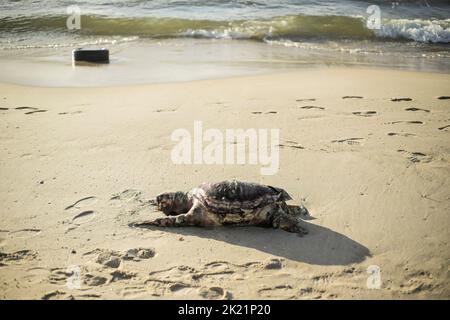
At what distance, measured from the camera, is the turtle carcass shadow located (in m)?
3.31

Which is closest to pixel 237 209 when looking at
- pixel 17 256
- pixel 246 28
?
pixel 17 256

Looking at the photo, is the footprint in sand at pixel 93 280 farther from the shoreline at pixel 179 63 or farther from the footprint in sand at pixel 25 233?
the shoreline at pixel 179 63

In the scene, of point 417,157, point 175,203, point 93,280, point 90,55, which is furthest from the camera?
point 90,55

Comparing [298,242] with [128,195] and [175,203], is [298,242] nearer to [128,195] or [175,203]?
[175,203]

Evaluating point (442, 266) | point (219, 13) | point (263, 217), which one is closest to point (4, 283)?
point (263, 217)

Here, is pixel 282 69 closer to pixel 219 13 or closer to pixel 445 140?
pixel 445 140

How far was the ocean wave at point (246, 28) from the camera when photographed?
530 inches

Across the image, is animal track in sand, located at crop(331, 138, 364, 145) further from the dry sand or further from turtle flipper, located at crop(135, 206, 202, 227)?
turtle flipper, located at crop(135, 206, 202, 227)

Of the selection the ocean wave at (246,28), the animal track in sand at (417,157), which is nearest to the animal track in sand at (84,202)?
the animal track in sand at (417,157)

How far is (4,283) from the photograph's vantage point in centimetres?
297

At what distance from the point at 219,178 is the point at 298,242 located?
4.00 feet

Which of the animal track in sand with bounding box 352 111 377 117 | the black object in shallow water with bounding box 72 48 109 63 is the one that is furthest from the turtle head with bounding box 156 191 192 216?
the black object in shallow water with bounding box 72 48 109 63

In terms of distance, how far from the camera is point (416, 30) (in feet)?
45.5

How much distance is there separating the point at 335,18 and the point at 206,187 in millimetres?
13397
